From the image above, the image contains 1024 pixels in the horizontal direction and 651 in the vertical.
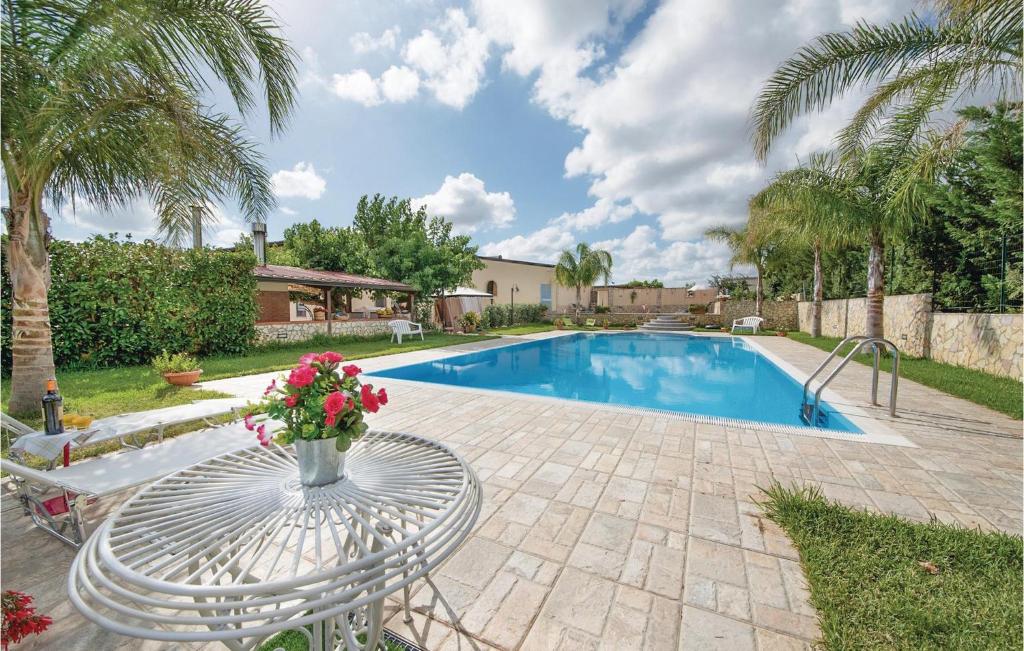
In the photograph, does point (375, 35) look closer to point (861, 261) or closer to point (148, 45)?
point (148, 45)

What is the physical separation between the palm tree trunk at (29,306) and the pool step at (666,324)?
2080cm

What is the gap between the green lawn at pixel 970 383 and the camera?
16.7 feet

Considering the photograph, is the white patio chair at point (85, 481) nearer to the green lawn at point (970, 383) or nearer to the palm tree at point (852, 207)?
the green lawn at point (970, 383)

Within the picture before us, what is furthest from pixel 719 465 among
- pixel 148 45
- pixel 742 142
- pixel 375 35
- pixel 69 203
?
pixel 69 203

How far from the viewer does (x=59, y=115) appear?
3.61 m

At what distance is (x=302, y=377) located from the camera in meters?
1.47

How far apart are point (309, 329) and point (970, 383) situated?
15.5 m

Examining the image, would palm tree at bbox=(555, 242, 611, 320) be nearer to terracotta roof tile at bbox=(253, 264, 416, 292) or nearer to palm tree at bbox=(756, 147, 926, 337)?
terracotta roof tile at bbox=(253, 264, 416, 292)

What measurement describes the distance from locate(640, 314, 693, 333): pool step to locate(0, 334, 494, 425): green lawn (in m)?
15.0

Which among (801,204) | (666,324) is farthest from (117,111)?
(666,324)

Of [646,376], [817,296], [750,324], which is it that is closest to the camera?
[646,376]

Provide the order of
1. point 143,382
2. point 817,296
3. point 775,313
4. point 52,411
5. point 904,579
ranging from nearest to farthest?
point 904,579
point 52,411
point 143,382
point 817,296
point 775,313

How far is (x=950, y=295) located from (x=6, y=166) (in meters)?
15.0

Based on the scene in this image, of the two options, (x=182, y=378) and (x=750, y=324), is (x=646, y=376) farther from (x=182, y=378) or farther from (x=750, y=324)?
(x=750, y=324)
